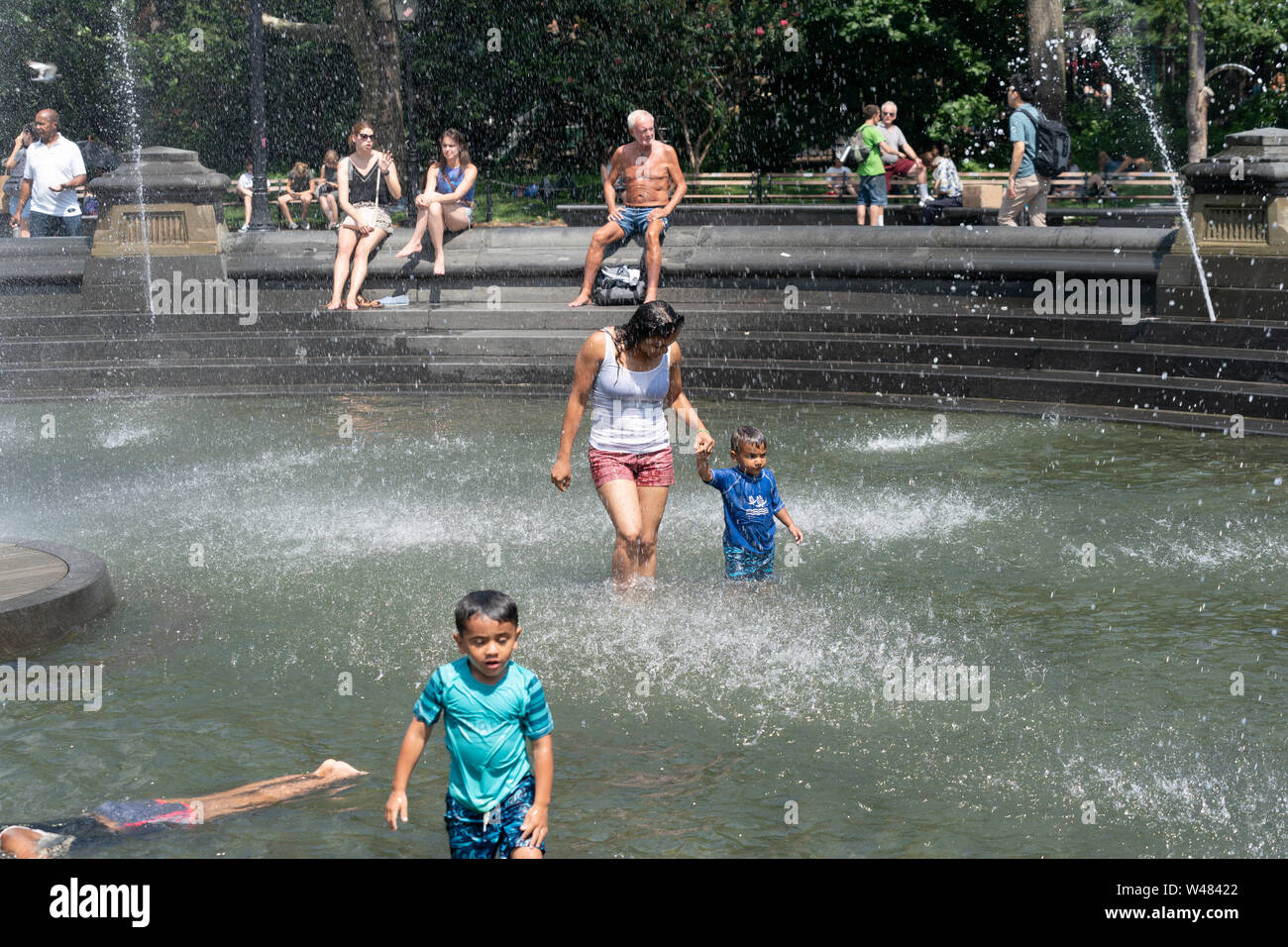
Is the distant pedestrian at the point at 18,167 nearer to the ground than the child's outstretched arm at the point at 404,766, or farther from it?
farther from it

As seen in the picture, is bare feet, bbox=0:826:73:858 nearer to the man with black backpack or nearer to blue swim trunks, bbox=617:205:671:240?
blue swim trunks, bbox=617:205:671:240

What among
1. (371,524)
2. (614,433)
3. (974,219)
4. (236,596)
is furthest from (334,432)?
(974,219)

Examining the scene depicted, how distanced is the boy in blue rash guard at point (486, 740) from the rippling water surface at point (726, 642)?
700 mm

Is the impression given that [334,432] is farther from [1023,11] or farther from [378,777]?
[1023,11]

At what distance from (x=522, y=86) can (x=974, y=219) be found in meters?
16.0

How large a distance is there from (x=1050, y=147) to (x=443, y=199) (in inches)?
230

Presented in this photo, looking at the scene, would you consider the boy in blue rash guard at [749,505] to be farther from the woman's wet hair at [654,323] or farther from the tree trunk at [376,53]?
the tree trunk at [376,53]

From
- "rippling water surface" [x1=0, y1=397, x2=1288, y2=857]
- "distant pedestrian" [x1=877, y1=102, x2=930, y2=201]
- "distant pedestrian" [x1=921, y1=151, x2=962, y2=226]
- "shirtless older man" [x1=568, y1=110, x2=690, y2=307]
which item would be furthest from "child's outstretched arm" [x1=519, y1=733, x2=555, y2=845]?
"distant pedestrian" [x1=921, y1=151, x2=962, y2=226]

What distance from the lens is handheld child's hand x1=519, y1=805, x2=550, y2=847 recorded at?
4141mm

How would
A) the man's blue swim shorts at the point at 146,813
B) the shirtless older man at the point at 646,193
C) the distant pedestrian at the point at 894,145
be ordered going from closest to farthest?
1. the man's blue swim shorts at the point at 146,813
2. the shirtless older man at the point at 646,193
3. the distant pedestrian at the point at 894,145

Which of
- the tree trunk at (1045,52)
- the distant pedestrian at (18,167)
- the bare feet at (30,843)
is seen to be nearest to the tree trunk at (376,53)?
the distant pedestrian at (18,167)

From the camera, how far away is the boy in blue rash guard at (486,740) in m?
4.15

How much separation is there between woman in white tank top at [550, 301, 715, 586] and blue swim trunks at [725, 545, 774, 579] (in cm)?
37
